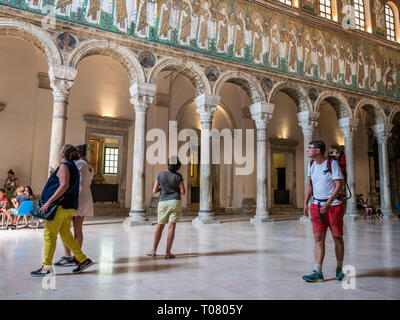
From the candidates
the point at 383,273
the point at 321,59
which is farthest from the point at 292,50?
the point at 383,273

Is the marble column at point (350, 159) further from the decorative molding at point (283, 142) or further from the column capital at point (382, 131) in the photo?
the decorative molding at point (283, 142)

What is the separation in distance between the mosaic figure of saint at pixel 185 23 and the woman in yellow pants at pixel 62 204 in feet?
27.3

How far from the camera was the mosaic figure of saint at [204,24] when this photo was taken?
443 inches

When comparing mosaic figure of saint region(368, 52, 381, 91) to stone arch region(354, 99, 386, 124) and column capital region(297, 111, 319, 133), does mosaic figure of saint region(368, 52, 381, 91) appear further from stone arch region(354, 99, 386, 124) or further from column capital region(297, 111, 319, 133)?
column capital region(297, 111, 319, 133)

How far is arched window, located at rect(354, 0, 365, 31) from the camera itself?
1547 cm

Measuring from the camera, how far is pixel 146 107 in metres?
10.3

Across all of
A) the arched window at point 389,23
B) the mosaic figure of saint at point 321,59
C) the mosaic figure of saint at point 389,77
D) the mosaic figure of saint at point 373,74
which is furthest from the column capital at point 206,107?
the arched window at point 389,23

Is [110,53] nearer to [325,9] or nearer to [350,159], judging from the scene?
[325,9]

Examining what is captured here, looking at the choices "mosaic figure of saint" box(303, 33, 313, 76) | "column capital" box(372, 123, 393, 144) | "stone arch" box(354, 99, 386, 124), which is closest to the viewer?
"mosaic figure of saint" box(303, 33, 313, 76)

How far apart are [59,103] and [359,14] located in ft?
47.0

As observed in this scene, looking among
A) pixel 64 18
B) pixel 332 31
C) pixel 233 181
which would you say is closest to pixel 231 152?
pixel 233 181

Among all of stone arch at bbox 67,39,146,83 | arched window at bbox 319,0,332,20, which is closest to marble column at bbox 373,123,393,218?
arched window at bbox 319,0,332,20

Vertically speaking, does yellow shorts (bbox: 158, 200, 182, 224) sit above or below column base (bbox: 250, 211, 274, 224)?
above
